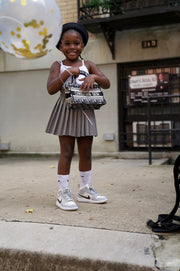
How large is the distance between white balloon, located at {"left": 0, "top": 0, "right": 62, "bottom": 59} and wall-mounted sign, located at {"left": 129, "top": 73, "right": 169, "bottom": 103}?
5.44 meters

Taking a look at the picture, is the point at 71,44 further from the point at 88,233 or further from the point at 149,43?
the point at 149,43

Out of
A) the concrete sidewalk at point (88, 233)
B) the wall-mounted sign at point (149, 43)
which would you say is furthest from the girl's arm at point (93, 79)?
the wall-mounted sign at point (149, 43)

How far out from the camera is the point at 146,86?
26.5 ft

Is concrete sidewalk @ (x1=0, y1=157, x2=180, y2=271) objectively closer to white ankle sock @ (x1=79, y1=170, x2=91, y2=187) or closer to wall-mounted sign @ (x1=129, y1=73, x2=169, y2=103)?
white ankle sock @ (x1=79, y1=170, x2=91, y2=187)

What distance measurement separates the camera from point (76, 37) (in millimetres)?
3238

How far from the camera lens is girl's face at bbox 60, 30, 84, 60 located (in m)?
3.23

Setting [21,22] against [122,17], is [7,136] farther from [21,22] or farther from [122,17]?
[21,22]

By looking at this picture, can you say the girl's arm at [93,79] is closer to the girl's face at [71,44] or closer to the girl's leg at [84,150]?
the girl's face at [71,44]

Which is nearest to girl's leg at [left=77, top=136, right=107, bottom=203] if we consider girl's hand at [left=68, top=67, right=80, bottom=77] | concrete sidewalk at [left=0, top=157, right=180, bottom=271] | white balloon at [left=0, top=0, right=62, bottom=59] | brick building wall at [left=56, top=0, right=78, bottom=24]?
concrete sidewalk at [left=0, top=157, right=180, bottom=271]

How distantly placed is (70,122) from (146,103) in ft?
16.7

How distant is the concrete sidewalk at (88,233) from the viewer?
2.07 meters

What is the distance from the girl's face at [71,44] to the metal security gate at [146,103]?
4.80 meters

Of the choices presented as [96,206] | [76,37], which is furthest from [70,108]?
[96,206]

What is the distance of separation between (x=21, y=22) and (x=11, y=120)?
22.7 ft
